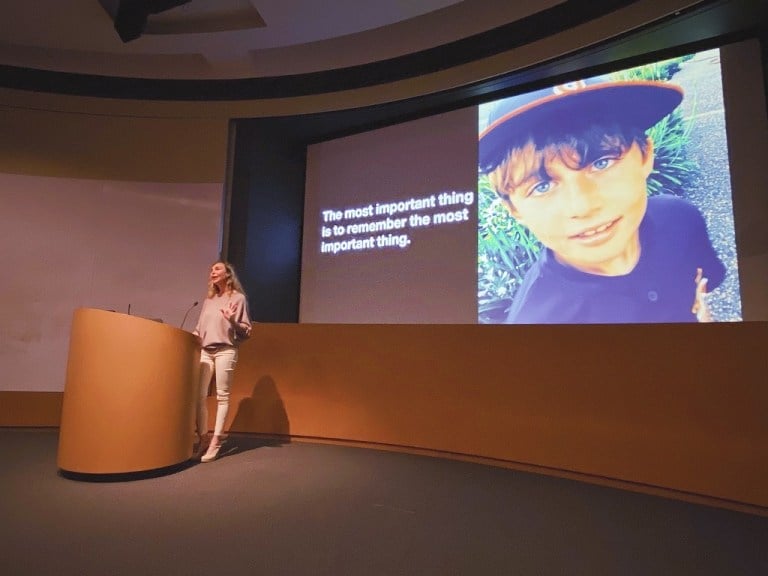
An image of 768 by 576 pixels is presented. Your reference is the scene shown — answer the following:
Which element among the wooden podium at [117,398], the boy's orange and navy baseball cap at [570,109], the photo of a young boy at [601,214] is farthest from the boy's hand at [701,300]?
the wooden podium at [117,398]

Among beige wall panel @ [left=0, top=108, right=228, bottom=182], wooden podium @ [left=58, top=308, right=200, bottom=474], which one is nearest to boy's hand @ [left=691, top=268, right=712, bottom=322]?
wooden podium @ [left=58, top=308, right=200, bottom=474]

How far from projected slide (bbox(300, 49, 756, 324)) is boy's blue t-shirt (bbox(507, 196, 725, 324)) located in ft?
0.03

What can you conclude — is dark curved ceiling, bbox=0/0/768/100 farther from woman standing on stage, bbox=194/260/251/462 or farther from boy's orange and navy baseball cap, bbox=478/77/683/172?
woman standing on stage, bbox=194/260/251/462

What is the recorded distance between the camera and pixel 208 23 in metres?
4.84

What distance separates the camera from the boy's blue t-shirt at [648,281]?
3.75 metres

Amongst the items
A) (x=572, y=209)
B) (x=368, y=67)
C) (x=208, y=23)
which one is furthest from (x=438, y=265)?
(x=208, y=23)

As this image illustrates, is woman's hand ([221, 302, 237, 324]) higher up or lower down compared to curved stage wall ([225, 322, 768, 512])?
higher up

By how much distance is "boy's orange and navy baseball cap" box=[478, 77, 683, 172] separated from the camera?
13.3 ft

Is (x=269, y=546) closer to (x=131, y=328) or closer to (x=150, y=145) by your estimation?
(x=131, y=328)

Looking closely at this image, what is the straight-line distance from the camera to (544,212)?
439 centimetres

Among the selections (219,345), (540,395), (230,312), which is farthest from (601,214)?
(219,345)

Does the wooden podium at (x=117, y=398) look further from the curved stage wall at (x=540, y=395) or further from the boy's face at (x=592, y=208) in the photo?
the boy's face at (x=592, y=208)

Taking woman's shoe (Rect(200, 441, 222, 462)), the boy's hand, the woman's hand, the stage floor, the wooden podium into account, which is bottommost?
the stage floor

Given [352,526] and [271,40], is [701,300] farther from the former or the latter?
[271,40]
